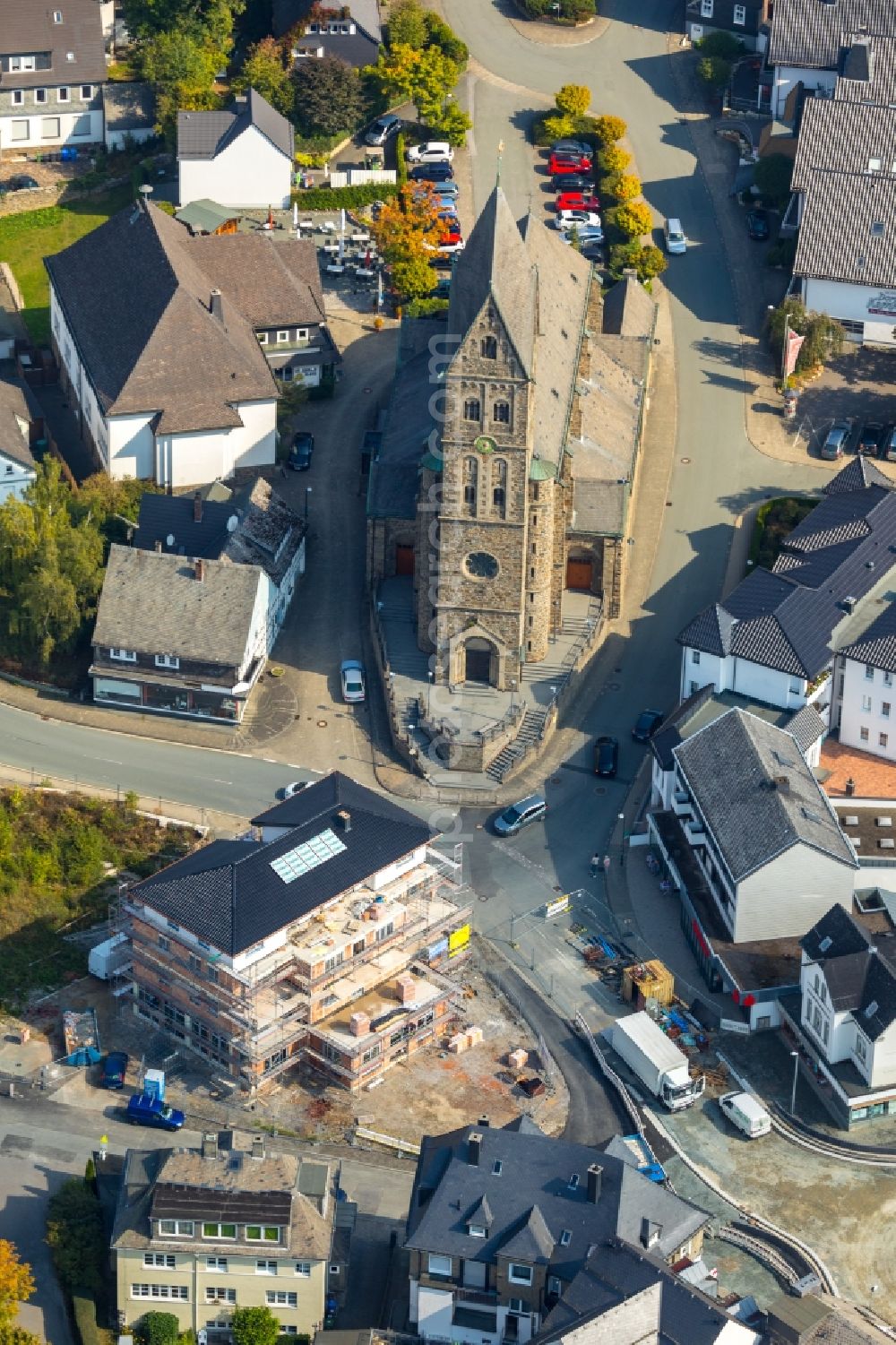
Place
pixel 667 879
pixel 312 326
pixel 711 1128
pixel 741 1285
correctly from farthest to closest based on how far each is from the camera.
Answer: pixel 312 326 → pixel 667 879 → pixel 711 1128 → pixel 741 1285

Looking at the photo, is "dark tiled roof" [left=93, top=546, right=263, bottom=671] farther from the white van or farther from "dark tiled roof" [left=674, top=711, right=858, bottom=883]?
the white van

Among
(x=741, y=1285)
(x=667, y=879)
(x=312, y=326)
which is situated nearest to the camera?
(x=741, y=1285)

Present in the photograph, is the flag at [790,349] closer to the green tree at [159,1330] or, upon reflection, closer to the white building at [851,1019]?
the white building at [851,1019]

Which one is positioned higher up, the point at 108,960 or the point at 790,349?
the point at 790,349

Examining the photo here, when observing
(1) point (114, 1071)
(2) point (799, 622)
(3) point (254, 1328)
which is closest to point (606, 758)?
(2) point (799, 622)

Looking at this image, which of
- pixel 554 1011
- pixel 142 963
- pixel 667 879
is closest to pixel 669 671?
pixel 667 879

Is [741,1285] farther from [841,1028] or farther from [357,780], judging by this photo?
[357,780]

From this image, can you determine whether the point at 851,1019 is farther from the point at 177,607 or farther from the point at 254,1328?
the point at 177,607

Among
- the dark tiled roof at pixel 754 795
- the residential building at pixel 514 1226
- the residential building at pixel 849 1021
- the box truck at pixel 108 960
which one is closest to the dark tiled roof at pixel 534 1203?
the residential building at pixel 514 1226
